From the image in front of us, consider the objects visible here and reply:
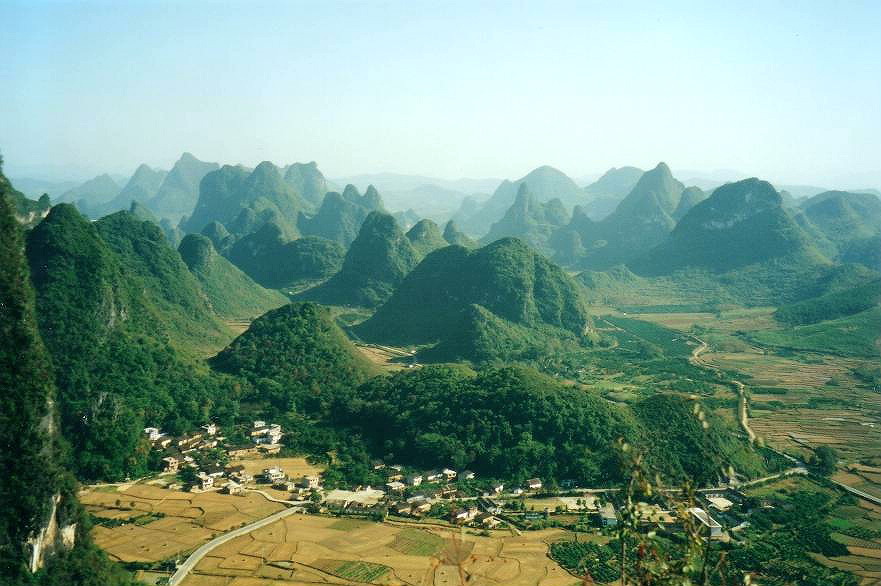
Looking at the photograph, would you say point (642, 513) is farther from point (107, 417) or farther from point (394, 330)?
point (394, 330)

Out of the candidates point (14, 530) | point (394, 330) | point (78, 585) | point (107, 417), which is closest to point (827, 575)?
point (78, 585)

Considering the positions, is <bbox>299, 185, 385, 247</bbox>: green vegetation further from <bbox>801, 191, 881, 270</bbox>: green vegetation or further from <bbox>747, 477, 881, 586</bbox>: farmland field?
<bbox>747, 477, 881, 586</bbox>: farmland field

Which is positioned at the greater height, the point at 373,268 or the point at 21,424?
the point at 21,424

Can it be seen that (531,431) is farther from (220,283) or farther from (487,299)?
(220,283)

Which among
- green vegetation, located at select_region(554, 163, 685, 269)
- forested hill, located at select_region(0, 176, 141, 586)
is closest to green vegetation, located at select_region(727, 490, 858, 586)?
forested hill, located at select_region(0, 176, 141, 586)

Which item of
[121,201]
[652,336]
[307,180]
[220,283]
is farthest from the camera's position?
[121,201]

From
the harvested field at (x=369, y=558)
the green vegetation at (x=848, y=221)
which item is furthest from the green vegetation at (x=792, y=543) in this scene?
the green vegetation at (x=848, y=221)

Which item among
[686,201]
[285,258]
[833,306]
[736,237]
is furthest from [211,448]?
[686,201]
